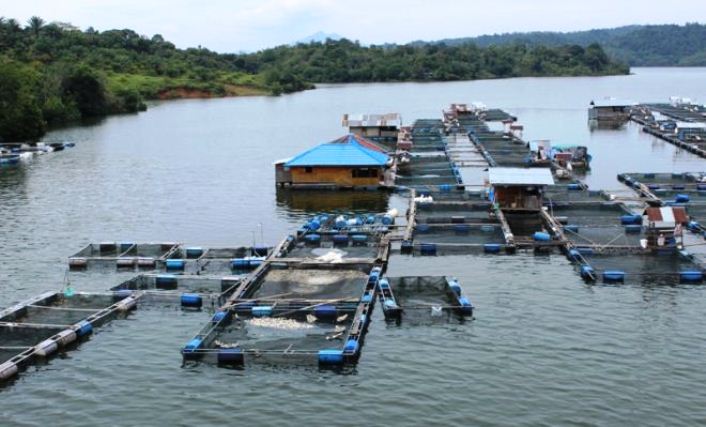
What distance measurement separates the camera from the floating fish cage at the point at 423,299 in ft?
103

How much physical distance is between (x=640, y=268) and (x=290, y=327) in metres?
17.5

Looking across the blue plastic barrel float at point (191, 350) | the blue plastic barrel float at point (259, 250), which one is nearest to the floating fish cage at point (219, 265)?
the blue plastic barrel float at point (259, 250)

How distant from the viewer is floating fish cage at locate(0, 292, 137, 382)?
2816cm

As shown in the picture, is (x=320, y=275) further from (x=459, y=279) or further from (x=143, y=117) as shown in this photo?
(x=143, y=117)

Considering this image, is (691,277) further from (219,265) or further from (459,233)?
(219,265)

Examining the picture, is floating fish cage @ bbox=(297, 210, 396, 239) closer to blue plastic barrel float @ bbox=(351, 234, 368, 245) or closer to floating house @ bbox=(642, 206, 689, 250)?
blue plastic barrel float @ bbox=(351, 234, 368, 245)

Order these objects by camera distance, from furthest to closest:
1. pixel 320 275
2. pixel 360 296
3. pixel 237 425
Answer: pixel 320 275
pixel 360 296
pixel 237 425

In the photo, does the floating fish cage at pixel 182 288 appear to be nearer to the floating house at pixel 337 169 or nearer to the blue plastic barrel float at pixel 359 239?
the blue plastic barrel float at pixel 359 239

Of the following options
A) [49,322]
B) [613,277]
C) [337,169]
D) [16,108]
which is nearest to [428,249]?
[613,277]

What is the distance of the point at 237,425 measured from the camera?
23.8 m

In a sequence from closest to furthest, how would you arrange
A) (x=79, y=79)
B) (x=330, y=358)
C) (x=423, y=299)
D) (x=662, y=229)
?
(x=330, y=358), (x=423, y=299), (x=662, y=229), (x=79, y=79)

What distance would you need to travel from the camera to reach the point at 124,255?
41.8 m

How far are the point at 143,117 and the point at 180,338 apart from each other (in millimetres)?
106828

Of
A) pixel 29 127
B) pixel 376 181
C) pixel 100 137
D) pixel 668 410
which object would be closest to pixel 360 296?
pixel 668 410
